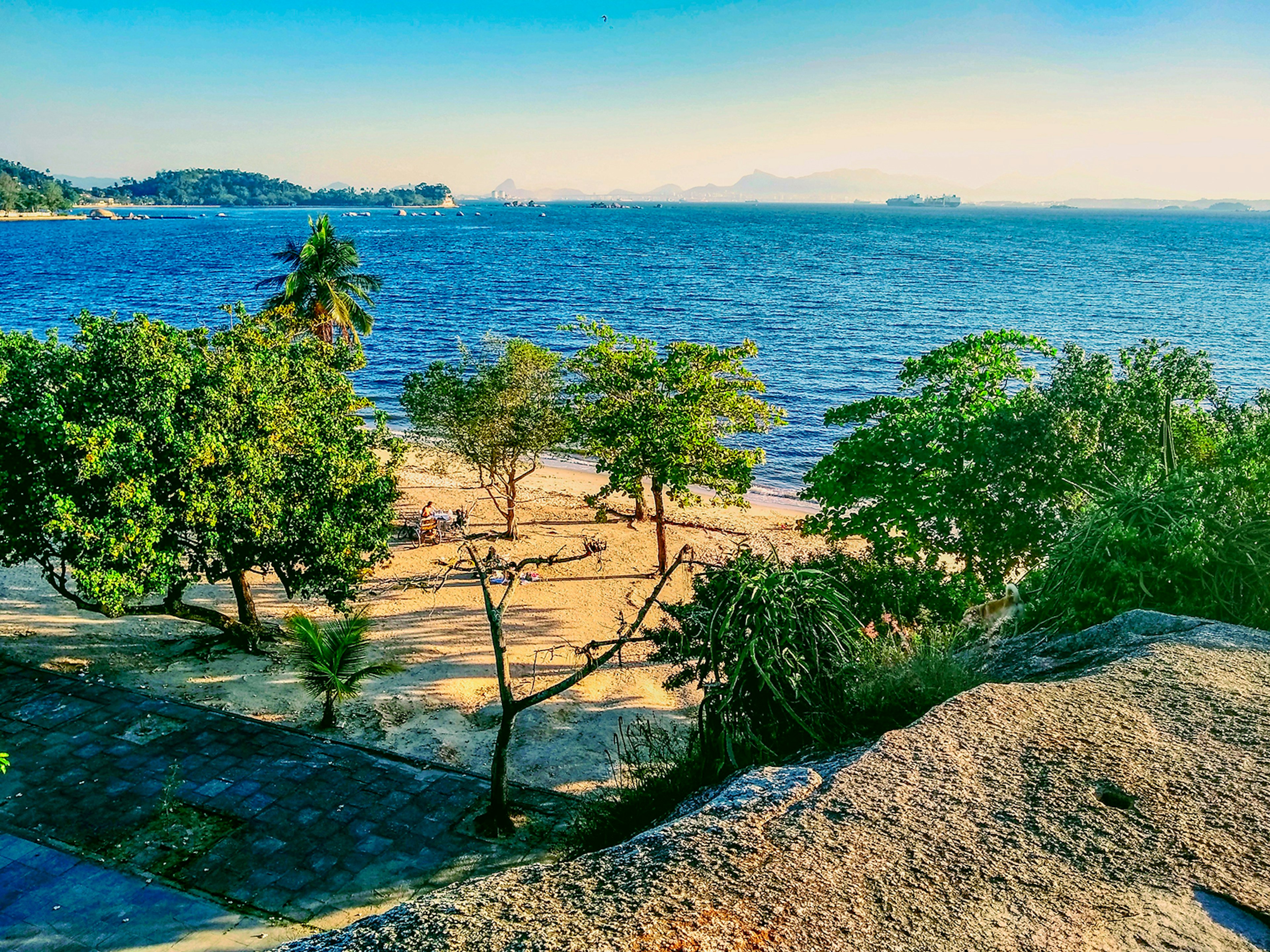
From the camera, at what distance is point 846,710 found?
8742mm

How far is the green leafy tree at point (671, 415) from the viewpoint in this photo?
20.0m

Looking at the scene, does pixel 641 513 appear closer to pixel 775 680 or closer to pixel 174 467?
pixel 174 467

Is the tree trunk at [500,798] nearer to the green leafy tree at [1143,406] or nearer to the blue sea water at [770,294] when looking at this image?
the green leafy tree at [1143,406]

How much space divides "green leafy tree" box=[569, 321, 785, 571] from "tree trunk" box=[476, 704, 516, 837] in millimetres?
9902

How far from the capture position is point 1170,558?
1044cm

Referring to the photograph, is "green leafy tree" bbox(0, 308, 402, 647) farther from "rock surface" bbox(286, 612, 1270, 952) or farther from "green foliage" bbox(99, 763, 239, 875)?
"rock surface" bbox(286, 612, 1270, 952)

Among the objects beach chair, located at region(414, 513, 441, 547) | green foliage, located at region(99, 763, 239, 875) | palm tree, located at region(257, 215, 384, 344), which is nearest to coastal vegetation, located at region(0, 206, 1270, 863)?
green foliage, located at region(99, 763, 239, 875)

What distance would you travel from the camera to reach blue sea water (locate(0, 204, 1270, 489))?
52906mm

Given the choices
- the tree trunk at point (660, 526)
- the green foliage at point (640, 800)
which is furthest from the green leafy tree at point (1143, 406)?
the green foliage at point (640, 800)

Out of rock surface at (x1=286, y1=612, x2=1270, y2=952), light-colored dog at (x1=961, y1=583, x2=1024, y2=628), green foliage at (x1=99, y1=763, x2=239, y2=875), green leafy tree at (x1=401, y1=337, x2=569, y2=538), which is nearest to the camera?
rock surface at (x1=286, y1=612, x2=1270, y2=952)

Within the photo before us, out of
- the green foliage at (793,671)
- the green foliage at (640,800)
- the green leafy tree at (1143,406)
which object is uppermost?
the green leafy tree at (1143,406)

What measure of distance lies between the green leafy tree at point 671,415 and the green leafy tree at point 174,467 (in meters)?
6.46

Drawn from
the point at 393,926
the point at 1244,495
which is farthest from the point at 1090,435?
the point at 393,926

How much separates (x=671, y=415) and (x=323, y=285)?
1837 cm
